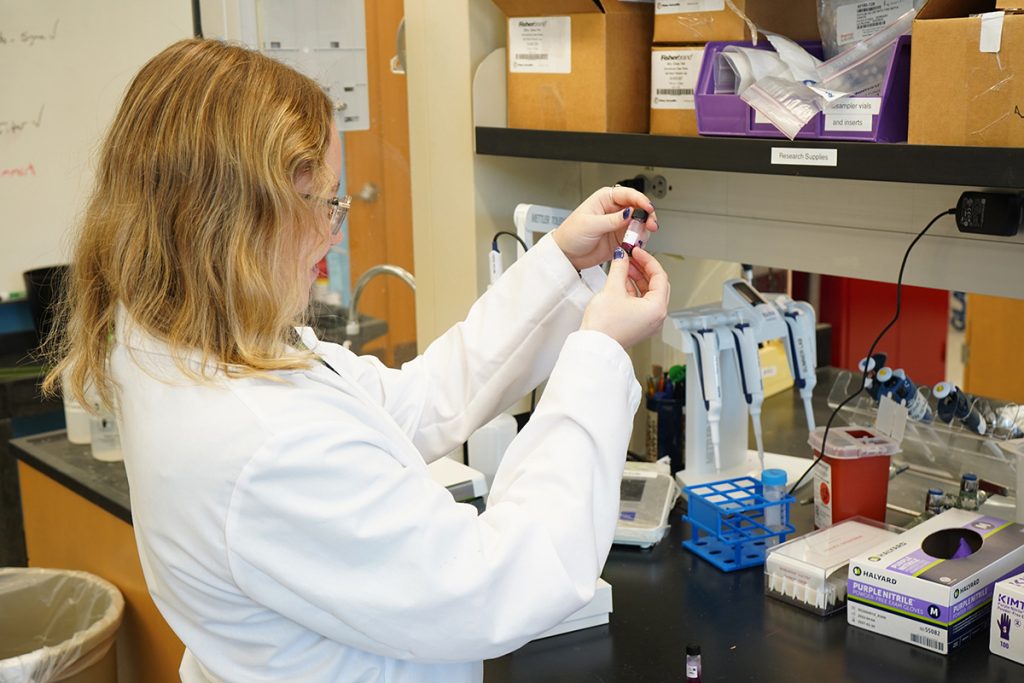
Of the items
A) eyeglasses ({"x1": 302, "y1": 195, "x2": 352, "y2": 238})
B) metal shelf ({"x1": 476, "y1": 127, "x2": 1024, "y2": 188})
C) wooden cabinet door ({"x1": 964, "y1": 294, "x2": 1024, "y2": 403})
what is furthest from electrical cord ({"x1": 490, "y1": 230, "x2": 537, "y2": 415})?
wooden cabinet door ({"x1": 964, "y1": 294, "x2": 1024, "y2": 403})

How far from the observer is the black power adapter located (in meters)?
1.45

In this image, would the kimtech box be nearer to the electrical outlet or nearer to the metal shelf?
the metal shelf

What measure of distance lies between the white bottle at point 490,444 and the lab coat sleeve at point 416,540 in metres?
0.77

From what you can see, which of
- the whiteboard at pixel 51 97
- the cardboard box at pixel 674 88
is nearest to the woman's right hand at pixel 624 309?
the cardboard box at pixel 674 88

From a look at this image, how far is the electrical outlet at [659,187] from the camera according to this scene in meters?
2.01

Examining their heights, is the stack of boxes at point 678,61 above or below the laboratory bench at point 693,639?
above

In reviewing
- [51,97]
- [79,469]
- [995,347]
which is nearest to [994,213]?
[79,469]

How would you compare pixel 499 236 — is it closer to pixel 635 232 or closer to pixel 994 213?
pixel 635 232

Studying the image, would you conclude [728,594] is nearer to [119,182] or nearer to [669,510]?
[669,510]

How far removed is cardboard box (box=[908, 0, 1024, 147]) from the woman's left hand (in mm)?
363

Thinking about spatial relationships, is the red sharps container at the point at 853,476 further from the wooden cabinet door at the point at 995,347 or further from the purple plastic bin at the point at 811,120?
the wooden cabinet door at the point at 995,347

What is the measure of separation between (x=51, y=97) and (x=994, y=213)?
2.59 metres

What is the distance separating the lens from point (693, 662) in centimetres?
131

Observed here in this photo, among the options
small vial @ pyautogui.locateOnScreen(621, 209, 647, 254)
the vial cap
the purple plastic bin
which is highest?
the purple plastic bin
